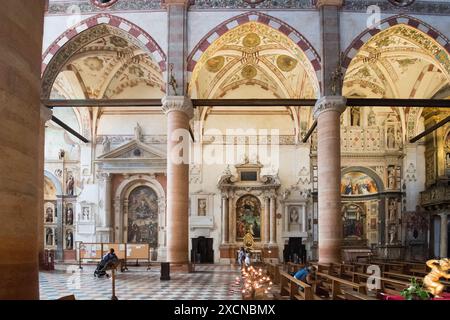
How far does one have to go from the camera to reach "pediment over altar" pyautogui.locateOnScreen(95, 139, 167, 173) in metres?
28.2

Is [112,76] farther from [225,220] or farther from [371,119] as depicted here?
[371,119]

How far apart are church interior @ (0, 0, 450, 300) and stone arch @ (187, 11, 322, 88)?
0.06m

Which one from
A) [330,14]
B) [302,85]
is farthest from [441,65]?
[302,85]

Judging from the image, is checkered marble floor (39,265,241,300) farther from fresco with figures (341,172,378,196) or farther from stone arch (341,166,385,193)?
fresco with figures (341,172,378,196)

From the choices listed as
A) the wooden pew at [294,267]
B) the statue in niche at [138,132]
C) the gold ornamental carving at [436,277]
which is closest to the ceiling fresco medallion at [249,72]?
the statue in niche at [138,132]

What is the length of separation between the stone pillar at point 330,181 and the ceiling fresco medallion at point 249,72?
9.29 meters

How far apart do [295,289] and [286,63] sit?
18.4 metres

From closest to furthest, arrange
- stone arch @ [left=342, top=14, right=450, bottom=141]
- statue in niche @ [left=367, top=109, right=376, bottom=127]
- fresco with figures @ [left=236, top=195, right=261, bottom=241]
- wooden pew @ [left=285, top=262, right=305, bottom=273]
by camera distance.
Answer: wooden pew @ [left=285, top=262, right=305, bottom=273], stone arch @ [left=342, top=14, right=450, bottom=141], fresco with figures @ [left=236, top=195, right=261, bottom=241], statue in niche @ [left=367, top=109, right=376, bottom=127]

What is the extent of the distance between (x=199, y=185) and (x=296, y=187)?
5744mm

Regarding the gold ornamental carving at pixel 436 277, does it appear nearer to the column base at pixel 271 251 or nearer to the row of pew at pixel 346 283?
the row of pew at pixel 346 283

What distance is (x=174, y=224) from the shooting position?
1847 centimetres

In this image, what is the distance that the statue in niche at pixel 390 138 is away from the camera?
28.6m

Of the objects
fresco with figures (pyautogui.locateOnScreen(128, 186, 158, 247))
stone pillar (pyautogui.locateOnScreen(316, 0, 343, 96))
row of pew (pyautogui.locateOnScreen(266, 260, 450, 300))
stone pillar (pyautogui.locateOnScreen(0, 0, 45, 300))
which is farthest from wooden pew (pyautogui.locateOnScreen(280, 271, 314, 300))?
fresco with figures (pyautogui.locateOnScreen(128, 186, 158, 247))
